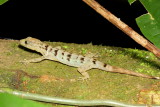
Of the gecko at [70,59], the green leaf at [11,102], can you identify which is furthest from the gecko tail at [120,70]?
the green leaf at [11,102]

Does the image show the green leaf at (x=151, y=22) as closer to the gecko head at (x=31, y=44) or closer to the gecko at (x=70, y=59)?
the gecko at (x=70, y=59)

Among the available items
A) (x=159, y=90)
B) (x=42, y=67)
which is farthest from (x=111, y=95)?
(x=42, y=67)

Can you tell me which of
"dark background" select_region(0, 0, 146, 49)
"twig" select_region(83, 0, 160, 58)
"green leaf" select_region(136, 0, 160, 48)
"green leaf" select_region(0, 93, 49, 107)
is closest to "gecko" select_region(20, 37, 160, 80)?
"twig" select_region(83, 0, 160, 58)

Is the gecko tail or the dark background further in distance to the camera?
the dark background

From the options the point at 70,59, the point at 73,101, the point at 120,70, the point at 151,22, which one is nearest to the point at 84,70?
the point at 70,59

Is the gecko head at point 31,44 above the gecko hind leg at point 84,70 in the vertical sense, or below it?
above

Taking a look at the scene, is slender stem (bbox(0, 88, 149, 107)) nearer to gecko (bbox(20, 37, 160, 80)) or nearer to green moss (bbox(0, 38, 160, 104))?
green moss (bbox(0, 38, 160, 104))

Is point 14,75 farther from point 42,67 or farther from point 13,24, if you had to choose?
point 13,24
